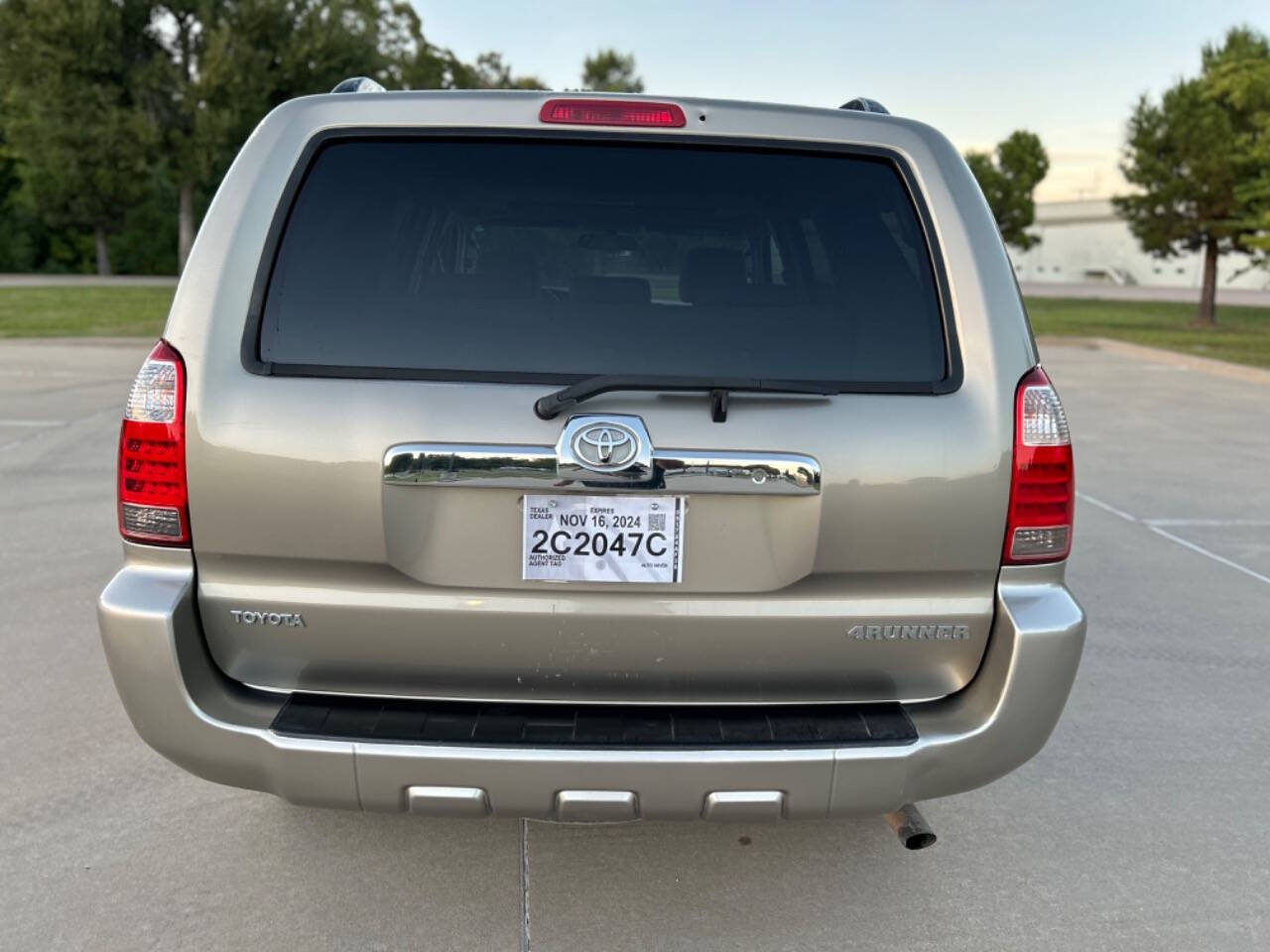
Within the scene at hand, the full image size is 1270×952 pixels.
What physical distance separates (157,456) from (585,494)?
2.98ft

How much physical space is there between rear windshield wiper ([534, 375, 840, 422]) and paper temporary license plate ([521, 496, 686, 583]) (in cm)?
19

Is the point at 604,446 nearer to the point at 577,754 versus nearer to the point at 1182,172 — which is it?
the point at 577,754

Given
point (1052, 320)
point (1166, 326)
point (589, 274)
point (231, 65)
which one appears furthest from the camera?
point (231, 65)

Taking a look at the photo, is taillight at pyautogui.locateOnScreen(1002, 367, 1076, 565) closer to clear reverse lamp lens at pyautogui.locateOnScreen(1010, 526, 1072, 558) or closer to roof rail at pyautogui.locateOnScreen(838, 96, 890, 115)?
clear reverse lamp lens at pyautogui.locateOnScreen(1010, 526, 1072, 558)

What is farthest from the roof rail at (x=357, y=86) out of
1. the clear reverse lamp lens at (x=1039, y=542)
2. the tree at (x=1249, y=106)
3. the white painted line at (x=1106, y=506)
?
the tree at (x=1249, y=106)

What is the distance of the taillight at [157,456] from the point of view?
7.80 ft

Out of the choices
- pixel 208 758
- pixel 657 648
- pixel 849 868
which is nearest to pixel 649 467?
pixel 657 648

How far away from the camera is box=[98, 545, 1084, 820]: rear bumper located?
89.2 inches

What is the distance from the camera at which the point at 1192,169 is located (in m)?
25.2

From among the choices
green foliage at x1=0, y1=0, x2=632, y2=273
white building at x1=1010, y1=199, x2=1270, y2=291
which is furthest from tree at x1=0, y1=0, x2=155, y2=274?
white building at x1=1010, y1=199, x2=1270, y2=291

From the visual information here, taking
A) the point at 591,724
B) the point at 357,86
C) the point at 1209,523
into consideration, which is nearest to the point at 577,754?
the point at 591,724

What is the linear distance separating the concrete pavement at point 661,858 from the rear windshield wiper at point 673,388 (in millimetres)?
1286

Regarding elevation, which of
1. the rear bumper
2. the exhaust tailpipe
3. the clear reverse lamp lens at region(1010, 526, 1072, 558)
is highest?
the clear reverse lamp lens at region(1010, 526, 1072, 558)

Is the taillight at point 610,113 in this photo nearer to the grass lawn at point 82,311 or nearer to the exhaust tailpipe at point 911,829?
the exhaust tailpipe at point 911,829
